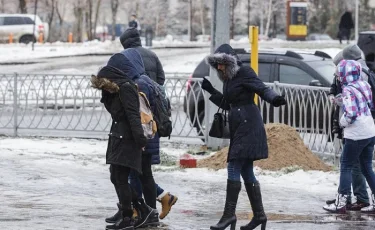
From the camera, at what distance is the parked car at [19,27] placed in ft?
173

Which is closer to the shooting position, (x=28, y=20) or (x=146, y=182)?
(x=146, y=182)

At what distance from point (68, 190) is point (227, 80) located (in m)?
3.57

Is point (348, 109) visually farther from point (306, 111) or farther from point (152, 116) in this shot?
point (306, 111)

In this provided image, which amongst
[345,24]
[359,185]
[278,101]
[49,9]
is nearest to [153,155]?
[278,101]

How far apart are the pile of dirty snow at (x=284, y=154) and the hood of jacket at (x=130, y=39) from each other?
4041 mm

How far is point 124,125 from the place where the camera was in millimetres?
9555

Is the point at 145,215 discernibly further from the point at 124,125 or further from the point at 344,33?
the point at 344,33

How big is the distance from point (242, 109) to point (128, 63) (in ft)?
3.81

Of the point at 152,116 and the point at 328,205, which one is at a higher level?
the point at 152,116

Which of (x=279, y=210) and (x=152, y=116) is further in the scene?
(x=279, y=210)

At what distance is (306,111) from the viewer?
1541 cm

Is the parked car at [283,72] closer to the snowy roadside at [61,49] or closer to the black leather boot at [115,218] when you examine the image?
the black leather boot at [115,218]

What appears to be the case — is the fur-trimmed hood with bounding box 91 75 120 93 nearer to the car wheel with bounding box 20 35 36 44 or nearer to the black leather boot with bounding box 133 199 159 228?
the black leather boot with bounding box 133 199 159 228

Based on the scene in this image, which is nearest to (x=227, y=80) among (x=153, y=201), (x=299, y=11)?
(x=153, y=201)
